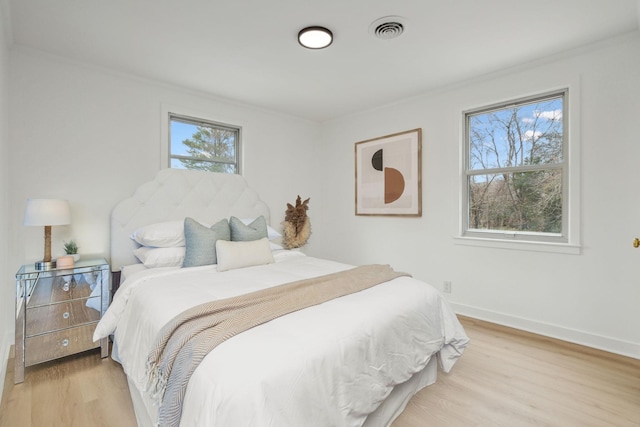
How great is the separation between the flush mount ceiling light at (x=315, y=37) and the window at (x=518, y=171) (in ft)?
5.91

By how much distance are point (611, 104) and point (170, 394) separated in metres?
3.48

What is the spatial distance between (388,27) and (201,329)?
2.25m

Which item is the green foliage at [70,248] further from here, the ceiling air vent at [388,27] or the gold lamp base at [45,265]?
the ceiling air vent at [388,27]

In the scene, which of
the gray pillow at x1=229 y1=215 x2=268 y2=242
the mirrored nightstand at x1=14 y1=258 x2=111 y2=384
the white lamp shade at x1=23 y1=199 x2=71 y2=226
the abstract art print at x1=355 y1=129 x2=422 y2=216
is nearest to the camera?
the mirrored nightstand at x1=14 y1=258 x2=111 y2=384

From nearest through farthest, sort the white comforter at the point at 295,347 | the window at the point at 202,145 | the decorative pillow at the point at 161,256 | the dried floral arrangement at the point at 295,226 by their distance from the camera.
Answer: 1. the white comforter at the point at 295,347
2. the decorative pillow at the point at 161,256
3. the window at the point at 202,145
4. the dried floral arrangement at the point at 295,226

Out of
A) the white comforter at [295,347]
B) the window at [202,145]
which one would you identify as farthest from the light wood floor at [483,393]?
the window at [202,145]

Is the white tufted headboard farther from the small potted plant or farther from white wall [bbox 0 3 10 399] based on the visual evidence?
white wall [bbox 0 3 10 399]

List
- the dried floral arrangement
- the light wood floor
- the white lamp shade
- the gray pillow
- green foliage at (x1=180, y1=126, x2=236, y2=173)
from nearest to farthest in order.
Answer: the light wood floor < the white lamp shade < the gray pillow < green foliage at (x1=180, y1=126, x2=236, y2=173) < the dried floral arrangement

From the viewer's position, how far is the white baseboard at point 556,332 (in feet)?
7.75

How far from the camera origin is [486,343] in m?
2.62

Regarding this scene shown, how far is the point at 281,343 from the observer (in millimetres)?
1217

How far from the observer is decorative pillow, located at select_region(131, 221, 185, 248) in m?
2.59

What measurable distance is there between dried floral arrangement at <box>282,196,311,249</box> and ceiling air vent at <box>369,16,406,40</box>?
6.89ft

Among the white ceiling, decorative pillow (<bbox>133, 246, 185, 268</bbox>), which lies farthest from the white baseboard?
decorative pillow (<bbox>133, 246, 185, 268</bbox>)
